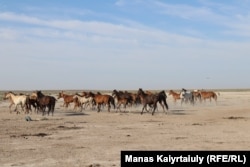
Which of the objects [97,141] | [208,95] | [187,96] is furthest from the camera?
[208,95]

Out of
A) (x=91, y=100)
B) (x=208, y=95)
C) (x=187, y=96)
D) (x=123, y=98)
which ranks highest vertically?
(x=208, y=95)

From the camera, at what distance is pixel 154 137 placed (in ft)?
59.4

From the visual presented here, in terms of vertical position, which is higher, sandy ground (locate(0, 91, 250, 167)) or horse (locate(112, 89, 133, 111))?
horse (locate(112, 89, 133, 111))

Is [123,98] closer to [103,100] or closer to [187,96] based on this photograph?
[103,100]

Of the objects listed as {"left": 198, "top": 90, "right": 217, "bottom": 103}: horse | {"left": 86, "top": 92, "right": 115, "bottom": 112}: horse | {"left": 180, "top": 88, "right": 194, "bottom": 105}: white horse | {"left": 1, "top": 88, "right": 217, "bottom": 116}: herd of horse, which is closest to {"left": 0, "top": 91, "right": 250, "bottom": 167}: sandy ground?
{"left": 1, "top": 88, "right": 217, "bottom": 116}: herd of horse

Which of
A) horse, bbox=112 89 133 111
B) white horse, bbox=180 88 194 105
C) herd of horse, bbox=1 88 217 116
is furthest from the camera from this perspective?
white horse, bbox=180 88 194 105

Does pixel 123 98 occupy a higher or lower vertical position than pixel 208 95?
lower

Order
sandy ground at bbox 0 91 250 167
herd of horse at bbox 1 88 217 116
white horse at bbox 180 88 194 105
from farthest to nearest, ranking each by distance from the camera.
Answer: white horse at bbox 180 88 194 105
herd of horse at bbox 1 88 217 116
sandy ground at bbox 0 91 250 167

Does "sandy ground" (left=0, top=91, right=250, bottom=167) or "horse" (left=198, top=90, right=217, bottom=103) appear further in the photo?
"horse" (left=198, top=90, right=217, bottom=103)

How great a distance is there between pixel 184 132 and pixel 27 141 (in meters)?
6.89

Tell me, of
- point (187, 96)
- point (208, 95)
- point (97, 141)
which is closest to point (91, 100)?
point (187, 96)

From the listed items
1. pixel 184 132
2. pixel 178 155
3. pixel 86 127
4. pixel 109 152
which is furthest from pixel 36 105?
pixel 178 155

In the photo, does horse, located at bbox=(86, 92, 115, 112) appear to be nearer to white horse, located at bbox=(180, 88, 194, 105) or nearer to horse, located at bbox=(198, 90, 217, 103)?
white horse, located at bbox=(180, 88, 194, 105)

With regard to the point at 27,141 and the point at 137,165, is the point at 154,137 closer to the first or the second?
the point at 27,141
